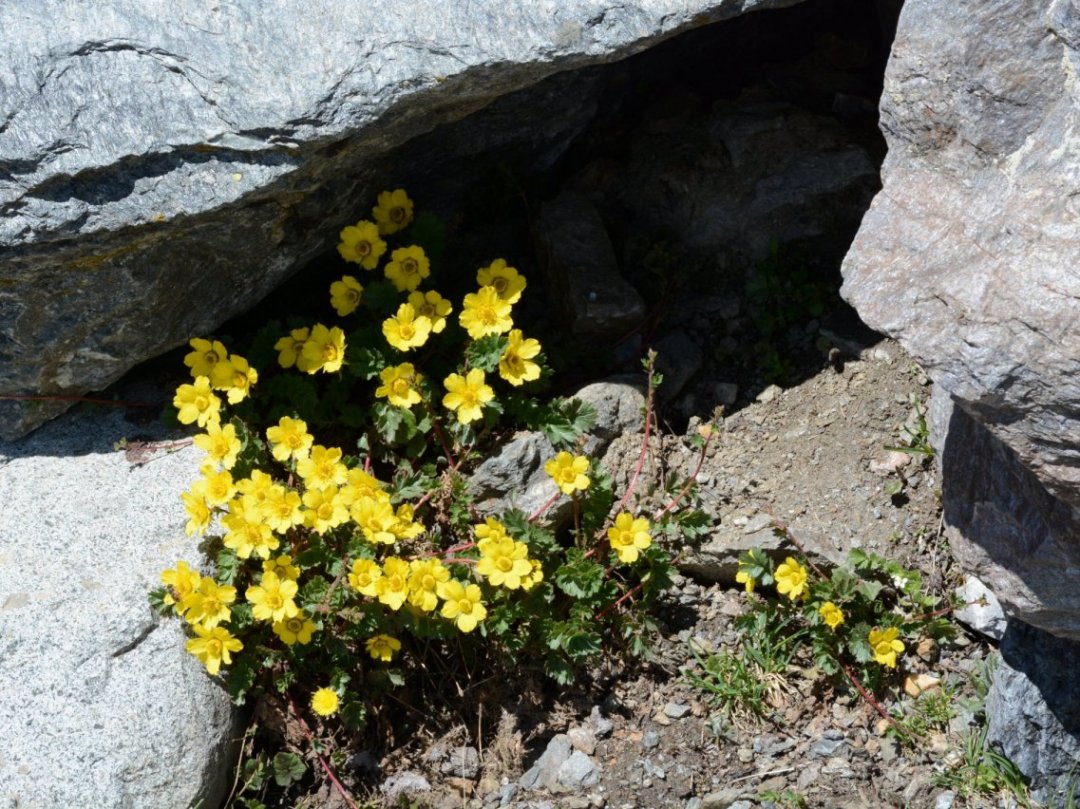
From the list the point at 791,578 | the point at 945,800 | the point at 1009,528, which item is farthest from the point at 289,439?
the point at 945,800

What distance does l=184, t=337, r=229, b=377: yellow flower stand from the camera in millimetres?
4016

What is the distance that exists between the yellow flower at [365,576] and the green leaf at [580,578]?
0.57 meters

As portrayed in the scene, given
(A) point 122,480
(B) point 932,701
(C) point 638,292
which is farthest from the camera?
(C) point 638,292

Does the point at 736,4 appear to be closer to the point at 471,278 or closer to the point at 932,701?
the point at 471,278

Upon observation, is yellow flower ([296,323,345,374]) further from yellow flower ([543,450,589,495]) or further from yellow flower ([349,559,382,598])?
yellow flower ([543,450,589,495])

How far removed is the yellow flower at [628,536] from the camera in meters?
3.77

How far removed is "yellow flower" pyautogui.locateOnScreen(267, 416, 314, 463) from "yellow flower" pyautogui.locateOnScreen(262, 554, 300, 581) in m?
0.36

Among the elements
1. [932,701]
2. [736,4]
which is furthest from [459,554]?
[736,4]

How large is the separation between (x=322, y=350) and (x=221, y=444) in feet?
1.52

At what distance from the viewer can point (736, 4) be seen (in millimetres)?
3533

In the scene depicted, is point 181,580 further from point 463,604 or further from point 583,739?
point 583,739

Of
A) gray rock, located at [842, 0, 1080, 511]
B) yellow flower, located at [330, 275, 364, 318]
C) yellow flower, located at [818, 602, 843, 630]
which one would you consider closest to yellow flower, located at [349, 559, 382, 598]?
yellow flower, located at [330, 275, 364, 318]

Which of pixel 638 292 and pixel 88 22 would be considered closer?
pixel 88 22

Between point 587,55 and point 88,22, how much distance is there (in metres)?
1.41
